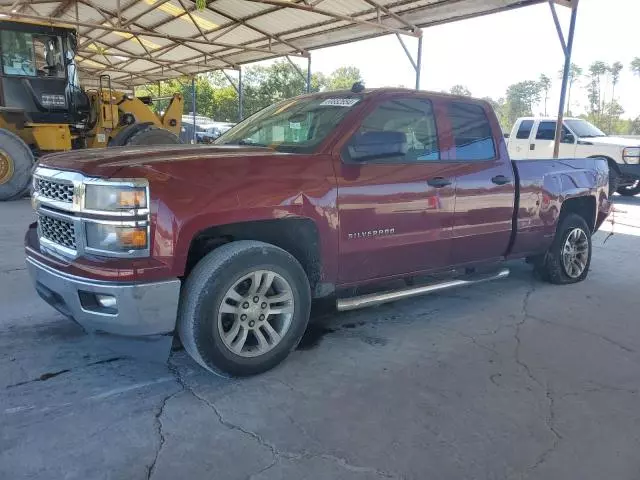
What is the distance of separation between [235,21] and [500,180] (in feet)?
37.1

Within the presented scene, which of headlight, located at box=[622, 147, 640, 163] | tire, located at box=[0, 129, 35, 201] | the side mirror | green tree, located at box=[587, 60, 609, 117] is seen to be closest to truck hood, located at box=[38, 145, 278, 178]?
the side mirror

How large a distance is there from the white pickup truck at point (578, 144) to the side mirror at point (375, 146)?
9383mm

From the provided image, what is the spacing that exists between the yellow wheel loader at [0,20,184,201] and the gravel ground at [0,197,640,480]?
231 inches

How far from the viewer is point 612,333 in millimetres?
4273

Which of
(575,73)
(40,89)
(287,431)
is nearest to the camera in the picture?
(287,431)

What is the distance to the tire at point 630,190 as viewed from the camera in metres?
13.7

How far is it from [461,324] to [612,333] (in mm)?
1221

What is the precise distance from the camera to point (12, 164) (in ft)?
30.7

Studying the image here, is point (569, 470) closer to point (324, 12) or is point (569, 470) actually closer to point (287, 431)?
point (287, 431)

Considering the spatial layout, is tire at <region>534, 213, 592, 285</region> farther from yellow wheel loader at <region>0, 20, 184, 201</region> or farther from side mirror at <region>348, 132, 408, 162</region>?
yellow wheel loader at <region>0, 20, 184, 201</region>

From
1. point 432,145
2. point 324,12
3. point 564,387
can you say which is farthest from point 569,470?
point 324,12

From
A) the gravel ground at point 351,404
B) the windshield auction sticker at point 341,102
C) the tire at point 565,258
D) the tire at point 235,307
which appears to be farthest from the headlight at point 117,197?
the tire at point 565,258

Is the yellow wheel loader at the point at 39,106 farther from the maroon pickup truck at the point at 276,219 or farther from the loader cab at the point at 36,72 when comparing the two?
the maroon pickup truck at the point at 276,219

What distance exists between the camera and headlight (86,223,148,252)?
281 centimetres
